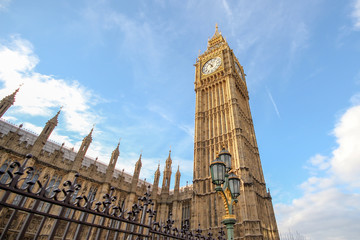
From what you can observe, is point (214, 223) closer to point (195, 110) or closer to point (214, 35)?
point (195, 110)

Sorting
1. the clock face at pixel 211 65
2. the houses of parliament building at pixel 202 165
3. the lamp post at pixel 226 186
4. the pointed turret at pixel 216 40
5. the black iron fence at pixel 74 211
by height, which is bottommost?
the black iron fence at pixel 74 211

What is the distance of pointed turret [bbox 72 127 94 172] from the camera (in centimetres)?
2241

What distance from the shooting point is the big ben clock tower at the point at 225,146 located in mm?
22614

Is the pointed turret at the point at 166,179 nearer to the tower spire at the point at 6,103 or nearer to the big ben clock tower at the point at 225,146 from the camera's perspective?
the big ben clock tower at the point at 225,146

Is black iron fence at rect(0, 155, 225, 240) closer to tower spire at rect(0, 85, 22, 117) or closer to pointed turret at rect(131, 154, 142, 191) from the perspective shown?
tower spire at rect(0, 85, 22, 117)

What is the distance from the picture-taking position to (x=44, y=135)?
2141 cm

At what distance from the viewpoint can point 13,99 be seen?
21172 mm

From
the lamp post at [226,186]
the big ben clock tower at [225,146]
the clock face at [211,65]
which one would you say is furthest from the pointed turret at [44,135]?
the clock face at [211,65]

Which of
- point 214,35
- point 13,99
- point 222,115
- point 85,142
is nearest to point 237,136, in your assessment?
point 222,115

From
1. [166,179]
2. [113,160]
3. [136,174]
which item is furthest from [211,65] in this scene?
[113,160]

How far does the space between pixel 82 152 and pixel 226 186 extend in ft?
65.5

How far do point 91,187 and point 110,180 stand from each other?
2.18m

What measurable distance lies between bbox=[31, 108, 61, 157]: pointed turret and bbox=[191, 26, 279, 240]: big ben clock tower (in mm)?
17220

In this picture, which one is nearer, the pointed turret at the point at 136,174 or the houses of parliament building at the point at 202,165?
the houses of parliament building at the point at 202,165
